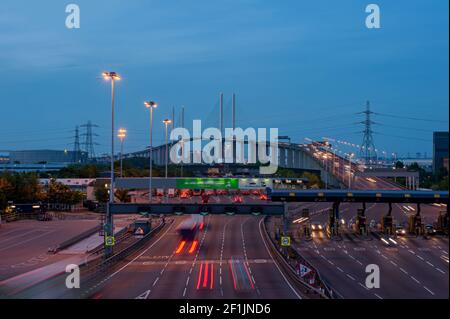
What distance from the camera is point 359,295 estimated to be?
2327 cm

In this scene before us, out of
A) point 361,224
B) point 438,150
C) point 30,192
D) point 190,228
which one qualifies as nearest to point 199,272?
point 361,224

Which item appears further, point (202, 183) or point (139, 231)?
point (202, 183)

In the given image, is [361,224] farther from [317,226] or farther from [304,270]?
[304,270]

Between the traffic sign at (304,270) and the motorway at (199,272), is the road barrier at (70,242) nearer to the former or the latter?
the motorway at (199,272)

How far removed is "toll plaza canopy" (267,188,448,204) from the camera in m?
33.9

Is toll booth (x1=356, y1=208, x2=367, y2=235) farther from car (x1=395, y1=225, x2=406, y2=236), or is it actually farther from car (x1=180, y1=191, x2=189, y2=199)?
car (x1=180, y1=191, x2=189, y2=199)

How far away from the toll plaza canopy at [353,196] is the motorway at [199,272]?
3.93 metres

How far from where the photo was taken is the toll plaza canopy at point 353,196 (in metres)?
33.9

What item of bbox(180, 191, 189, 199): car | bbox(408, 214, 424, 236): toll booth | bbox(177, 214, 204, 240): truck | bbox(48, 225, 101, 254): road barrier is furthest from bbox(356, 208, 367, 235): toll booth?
bbox(180, 191, 189, 199): car

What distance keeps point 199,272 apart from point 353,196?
37.0ft

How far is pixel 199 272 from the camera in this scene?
29.8m

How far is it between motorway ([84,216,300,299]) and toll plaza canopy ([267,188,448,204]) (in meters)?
3.93

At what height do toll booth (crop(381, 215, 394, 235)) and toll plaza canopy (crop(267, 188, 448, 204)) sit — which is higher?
toll plaza canopy (crop(267, 188, 448, 204))
